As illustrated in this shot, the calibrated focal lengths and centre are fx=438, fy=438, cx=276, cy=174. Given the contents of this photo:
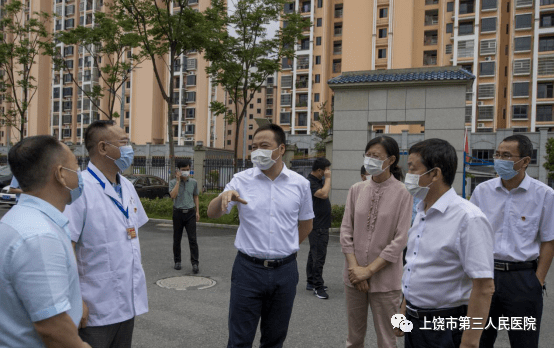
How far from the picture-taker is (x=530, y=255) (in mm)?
3664

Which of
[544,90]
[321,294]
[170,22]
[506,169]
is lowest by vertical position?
[321,294]

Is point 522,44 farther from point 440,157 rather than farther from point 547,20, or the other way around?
point 440,157

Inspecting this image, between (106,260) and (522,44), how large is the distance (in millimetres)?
51285

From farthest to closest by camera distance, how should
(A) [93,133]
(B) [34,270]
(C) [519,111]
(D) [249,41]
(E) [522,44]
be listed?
(E) [522,44] < (C) [519,111] < (D) [249,41] < (A) [93,133] < (B) [34,270]

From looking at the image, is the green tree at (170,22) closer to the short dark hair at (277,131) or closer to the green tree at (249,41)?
the green tree at (249,41)

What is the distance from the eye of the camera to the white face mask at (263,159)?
3.66 metres

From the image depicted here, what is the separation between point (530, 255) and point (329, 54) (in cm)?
5640

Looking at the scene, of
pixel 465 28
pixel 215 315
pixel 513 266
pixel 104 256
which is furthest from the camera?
pixel 465 28

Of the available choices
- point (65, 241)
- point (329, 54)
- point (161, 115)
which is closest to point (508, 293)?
point (65, 241)

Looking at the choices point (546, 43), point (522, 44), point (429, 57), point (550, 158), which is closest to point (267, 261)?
point (550, 158)

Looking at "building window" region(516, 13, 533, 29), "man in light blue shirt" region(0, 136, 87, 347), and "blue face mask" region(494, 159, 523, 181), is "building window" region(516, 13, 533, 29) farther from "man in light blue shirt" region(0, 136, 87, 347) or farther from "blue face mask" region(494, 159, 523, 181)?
"man in light blue shirt" region(0, 136, 87, 347)

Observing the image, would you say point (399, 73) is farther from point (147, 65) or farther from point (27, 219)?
point (147, 65)

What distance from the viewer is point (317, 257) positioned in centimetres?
672

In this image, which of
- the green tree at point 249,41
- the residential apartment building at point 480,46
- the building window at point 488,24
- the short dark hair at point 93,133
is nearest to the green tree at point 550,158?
the residential apartment building at point 480,46
